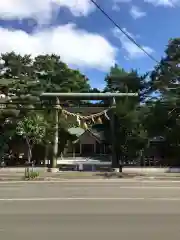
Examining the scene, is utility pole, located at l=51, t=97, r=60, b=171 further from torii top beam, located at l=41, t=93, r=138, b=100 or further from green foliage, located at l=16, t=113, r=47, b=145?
green foliage, located at l=16, t=113, r=47, b=145

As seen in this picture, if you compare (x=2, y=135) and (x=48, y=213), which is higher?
(x=2, y=135)

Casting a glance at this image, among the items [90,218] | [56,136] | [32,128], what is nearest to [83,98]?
[56,136]

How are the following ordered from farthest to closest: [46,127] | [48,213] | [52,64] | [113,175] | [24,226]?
[52,64]
[46,127]
[113,175]
[48,213]
[24,226]

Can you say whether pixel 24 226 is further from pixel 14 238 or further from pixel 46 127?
pixel 46 127

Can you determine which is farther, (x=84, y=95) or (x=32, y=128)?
(x=84, y=95)

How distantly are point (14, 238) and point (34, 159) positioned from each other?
28941 mm

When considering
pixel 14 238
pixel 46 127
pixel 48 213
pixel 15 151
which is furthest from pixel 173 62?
pixel 14 238

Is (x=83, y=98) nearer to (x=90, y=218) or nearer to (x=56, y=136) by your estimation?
(x=56, y=136)

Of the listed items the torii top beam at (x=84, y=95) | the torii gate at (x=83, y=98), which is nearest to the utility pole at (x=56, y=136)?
the torii gate at (x=83, y=98)

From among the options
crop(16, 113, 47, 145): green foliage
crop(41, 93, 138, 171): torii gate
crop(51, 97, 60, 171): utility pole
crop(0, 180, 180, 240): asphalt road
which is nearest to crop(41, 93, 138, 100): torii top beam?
crop(41, 93, 138, 171): torii gate

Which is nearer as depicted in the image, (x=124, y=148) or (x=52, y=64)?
(x=124, y=148)

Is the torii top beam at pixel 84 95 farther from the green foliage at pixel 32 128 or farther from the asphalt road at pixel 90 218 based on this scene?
the asphalt road at pixel 90 218

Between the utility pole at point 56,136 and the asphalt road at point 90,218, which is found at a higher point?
the utility pole at point 56,136

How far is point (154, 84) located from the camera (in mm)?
39250
